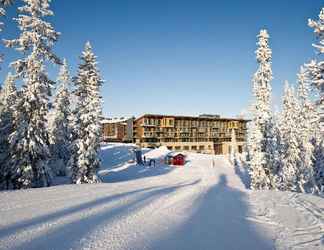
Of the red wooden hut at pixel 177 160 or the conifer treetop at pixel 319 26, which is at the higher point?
the conifer treetop at pixel 319 26

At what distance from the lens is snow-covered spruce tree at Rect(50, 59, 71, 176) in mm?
37000

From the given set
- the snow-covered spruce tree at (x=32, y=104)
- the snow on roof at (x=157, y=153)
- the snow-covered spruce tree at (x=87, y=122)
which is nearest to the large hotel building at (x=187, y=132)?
the snow on roof at (x=157, y=153)

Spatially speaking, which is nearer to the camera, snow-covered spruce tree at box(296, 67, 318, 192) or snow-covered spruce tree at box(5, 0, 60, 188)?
snow-covered spruce tree at box(5, 0, 60, 188)

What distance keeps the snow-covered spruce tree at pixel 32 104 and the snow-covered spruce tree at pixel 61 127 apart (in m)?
13.3

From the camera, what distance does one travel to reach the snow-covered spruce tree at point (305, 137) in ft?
128

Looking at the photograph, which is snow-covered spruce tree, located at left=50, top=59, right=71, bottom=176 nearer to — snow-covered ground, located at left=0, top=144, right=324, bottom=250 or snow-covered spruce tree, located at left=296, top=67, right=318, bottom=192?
snow-covered ground, located at left=0, top=144, right=324, bottom=250

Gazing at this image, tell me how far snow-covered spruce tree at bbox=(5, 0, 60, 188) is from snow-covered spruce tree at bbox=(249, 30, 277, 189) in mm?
19705

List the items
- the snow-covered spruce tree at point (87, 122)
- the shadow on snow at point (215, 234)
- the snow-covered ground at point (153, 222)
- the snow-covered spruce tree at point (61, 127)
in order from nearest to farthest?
the snow-covered ground at point (153, 222) < the shadow on snow at point (215, 234) < the snow-covered spruce tree at point (87, 122) < the snow-covered spruce tree at point (61, 127)

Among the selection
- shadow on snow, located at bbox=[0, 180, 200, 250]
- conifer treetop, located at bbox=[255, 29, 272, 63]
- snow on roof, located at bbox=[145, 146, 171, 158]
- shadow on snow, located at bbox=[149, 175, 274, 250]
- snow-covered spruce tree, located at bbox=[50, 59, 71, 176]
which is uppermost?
conifer treetop, located at bbox=[255, 29, 272, 63]

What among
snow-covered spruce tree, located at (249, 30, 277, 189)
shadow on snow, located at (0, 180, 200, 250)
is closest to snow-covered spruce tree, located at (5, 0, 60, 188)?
shadow on snow, located at (0, 180, 200, 250)

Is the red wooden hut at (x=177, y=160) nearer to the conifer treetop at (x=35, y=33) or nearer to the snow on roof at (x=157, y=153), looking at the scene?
the snow on roof at (x=157, y=153)

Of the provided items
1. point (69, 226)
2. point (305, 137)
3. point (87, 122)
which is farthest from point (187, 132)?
point (69, 226)

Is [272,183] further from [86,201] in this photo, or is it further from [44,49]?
[44,49]

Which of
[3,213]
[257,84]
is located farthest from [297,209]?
[257,84]
